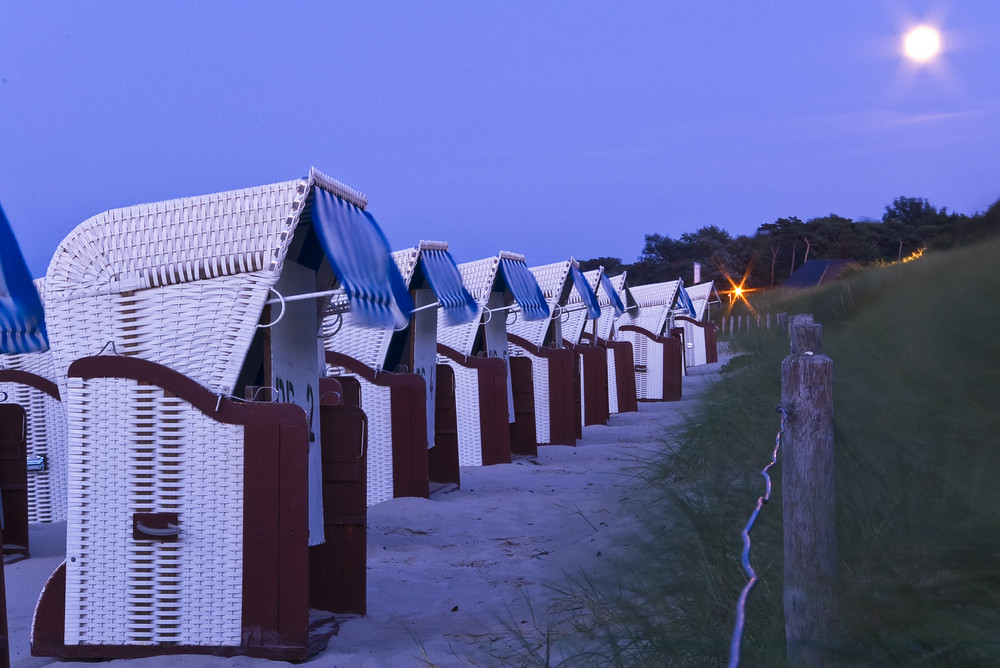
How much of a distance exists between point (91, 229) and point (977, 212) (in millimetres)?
6411

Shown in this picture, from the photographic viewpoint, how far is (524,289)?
41.8 ft

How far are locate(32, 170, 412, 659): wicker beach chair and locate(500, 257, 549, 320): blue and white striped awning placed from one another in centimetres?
766

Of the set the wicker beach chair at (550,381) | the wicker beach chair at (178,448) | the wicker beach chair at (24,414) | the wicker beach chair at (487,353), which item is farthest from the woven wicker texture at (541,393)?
the wicker beach chair at (178,448)

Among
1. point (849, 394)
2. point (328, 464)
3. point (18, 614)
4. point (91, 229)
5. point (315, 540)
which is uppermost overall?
point (91, 229)

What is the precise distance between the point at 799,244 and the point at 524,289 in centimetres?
3770

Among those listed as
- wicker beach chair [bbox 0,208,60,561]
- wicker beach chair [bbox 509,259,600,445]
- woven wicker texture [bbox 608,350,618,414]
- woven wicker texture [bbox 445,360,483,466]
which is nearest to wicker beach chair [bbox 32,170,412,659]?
wicker beach chair [bbox 0,208,60,561]

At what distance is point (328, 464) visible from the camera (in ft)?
18.7

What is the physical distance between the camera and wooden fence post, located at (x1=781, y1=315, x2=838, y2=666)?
2799mm

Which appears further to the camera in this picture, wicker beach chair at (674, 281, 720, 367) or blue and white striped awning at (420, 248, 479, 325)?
wicker beach chair at (674, 281, 720, 367)

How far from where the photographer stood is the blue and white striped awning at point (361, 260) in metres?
4.97

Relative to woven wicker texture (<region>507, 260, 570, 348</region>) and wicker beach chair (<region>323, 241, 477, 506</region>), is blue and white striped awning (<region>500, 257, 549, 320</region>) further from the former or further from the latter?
wicker beach chair (<region>323, 241, 477, 506</region>)

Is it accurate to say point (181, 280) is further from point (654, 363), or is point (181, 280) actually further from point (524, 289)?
point (654, 363)

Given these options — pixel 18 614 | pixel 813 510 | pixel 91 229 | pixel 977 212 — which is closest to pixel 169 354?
pixel 91 229

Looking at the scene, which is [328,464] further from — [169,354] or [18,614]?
[18,614]
